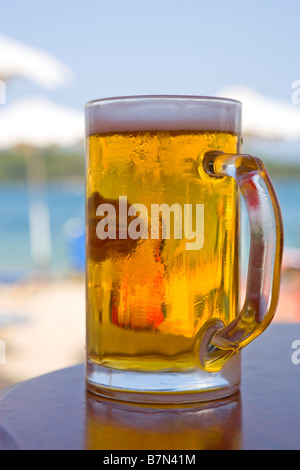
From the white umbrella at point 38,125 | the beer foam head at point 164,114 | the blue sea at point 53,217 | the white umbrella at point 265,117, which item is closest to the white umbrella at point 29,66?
the white umbrella at point 38,125

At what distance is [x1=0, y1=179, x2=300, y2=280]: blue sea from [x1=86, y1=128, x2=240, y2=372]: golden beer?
1728cm

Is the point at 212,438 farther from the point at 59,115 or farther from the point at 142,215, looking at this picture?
the point at 59,115

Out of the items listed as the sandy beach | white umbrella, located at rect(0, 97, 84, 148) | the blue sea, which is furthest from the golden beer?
the blue sea

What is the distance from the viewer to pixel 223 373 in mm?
689

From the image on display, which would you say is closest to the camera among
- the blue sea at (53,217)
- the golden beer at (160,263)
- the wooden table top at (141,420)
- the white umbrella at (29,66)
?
the wooden table top at (141,420)

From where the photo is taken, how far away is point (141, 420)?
612 mm

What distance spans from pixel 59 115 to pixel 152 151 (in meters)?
8.60

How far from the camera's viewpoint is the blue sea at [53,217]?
19.7 m

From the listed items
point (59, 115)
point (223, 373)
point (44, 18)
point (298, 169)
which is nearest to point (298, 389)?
point (223, 373)

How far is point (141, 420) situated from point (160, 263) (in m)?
0.16

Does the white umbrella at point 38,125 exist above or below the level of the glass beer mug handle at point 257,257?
above

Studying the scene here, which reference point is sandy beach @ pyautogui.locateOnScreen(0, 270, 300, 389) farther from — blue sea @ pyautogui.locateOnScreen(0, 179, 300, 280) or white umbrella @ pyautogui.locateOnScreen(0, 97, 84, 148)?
blue sea @ pyautogui.locateOnScreen(0, 179, 300, 280)

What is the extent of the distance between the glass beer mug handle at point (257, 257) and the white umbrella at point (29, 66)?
6.61 m

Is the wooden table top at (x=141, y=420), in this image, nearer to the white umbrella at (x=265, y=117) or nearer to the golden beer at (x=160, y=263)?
the golden beer at (x=160, y=263)
